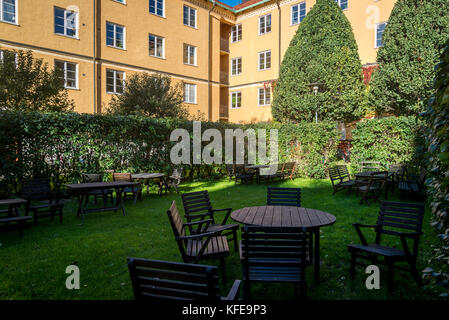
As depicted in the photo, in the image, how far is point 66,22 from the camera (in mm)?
18109

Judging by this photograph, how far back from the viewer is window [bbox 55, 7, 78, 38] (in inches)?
701

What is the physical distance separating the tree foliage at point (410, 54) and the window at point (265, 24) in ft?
41.2

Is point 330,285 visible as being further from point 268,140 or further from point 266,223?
point 268,140

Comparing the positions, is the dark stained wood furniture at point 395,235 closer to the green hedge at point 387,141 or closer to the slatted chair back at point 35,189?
the slatted chair back at point 35,189

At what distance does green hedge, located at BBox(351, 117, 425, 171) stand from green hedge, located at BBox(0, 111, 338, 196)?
45.4 inches

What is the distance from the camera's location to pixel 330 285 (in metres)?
3.86

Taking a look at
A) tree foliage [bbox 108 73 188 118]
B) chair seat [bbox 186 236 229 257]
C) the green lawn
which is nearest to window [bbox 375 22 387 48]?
tree foliage [bbox 108 73 188 118]

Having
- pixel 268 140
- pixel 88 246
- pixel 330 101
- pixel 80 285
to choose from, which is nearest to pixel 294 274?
pixel 80 285

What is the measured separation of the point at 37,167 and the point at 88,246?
523 cm

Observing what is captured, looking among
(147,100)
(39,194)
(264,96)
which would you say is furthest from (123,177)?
(264,96)

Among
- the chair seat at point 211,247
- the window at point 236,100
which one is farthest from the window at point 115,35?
the chair seat at point 211,247

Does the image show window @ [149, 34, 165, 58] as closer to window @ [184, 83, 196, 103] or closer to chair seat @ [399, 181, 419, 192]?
window @ [184, 83, 196, 103]

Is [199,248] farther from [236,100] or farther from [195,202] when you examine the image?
[236,100]

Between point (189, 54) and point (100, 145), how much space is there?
16.3 m
